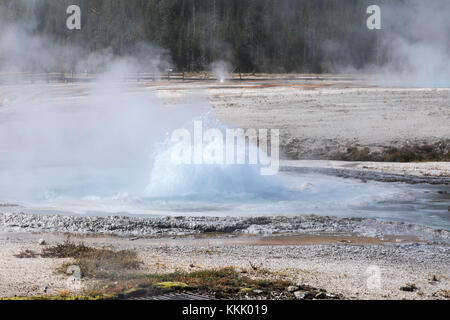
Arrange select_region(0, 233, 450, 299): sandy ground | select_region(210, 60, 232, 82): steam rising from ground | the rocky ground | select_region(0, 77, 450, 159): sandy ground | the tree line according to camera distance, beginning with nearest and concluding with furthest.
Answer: select_region(0, 233, 450, 299): sandy ground
the rocky ground
select_region(0, 77, 450, 159): sandy ground
the tree line
select_region(210, 60, 232, 82): steam rising from ground

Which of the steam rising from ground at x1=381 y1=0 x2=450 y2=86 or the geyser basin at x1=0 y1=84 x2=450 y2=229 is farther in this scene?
the steam rising from ground at x1=381 y1=0 x2=450 y2=86

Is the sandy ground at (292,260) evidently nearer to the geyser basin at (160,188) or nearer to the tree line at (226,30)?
the geyser basin at (160,188)

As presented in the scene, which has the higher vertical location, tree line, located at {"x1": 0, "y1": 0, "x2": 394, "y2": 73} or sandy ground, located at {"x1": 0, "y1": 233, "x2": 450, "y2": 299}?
tree line, located at {"x1": 0, "y1": 0, "x2": 394, "y2": 73}

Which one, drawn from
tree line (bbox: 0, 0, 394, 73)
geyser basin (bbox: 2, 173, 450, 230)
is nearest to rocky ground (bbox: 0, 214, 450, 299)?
geyser basin (bbox: 2, 173, 450, 230)

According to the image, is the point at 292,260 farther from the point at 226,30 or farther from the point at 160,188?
Result: the point at 226,30

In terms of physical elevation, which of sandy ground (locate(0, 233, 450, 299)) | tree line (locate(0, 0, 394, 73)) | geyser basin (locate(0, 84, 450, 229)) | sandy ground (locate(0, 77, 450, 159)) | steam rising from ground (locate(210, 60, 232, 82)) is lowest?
sandy ground (locate(0, 233, 450, 299))

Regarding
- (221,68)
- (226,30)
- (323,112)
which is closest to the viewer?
(323,112)

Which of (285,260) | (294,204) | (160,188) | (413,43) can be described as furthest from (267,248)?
(413,43)

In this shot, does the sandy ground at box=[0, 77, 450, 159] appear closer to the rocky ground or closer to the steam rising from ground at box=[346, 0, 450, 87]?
the rocky ground

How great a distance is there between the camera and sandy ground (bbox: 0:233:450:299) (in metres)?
6.58

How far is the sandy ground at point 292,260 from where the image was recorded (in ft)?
21.6

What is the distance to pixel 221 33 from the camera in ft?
168

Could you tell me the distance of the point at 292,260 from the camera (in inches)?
312

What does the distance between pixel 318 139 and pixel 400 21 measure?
106 feet
